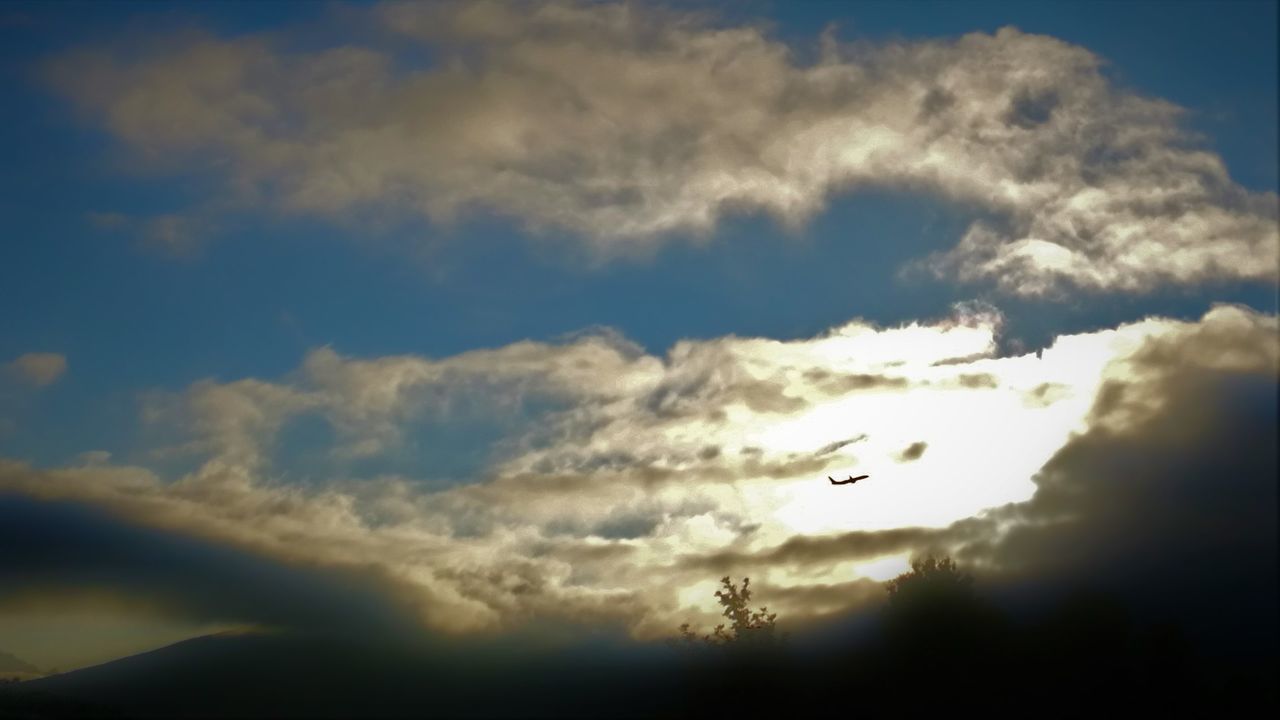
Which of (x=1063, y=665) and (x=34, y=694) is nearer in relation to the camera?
(x=1063, y=665)

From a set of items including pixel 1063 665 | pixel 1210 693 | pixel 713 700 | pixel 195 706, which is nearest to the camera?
pixel 1210 693

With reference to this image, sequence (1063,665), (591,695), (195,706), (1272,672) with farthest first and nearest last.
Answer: (195,706) → (591,695) → (1063,665) → (1272,672)

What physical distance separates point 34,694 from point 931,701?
68629 mm

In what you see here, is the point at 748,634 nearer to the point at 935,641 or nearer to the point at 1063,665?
the point at 935,641

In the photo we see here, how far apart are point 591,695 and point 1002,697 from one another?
5940 cm

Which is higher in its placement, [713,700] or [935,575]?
[935,575]

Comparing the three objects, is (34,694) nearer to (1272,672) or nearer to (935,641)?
(935,641)

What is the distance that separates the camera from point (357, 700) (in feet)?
645

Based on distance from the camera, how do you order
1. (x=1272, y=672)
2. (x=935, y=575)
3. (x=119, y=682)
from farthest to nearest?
(x=119, y=682) → (x=935, y=575) → (x=1272, y=672)

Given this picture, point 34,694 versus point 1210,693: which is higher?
point 34,694

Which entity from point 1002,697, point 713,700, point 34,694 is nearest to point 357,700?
point 34,694

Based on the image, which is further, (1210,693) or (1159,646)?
(1159,646)

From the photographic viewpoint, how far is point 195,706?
172 m

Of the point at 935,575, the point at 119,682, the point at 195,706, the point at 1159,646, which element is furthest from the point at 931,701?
the point at 119,682
